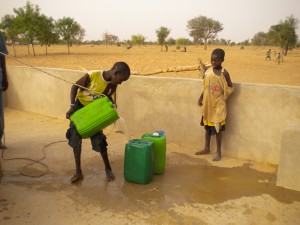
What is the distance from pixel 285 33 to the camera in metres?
33.2

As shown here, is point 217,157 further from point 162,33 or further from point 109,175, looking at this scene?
point 162,33

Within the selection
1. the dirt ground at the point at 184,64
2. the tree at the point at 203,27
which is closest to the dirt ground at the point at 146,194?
the dirt ground at the point at 184,64

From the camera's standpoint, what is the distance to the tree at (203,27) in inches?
2272

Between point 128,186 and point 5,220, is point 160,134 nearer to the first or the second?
point 128,186

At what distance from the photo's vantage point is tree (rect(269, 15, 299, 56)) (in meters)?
33.3

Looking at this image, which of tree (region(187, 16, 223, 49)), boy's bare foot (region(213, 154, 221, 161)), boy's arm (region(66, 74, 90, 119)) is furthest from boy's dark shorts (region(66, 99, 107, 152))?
tree (region(187, 16, 223, 49))

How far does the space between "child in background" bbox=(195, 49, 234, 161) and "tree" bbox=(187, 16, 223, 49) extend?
183ft

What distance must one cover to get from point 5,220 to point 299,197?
3112 mm

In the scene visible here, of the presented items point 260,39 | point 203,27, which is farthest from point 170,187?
point 260,39

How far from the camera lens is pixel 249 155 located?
176 inches

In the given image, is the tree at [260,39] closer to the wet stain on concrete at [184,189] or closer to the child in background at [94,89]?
the wet stain on concrete at [184,189]

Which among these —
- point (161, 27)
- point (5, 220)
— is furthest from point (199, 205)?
point (161, 27)

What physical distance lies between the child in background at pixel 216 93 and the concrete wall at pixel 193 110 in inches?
9.4

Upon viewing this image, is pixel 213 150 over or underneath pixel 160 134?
underneath
